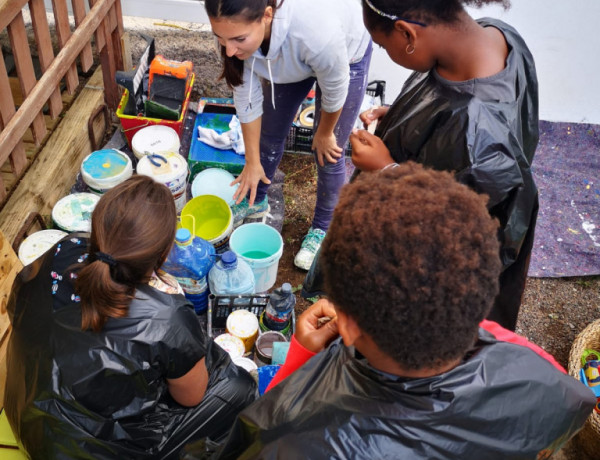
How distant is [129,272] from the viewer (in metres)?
1.64

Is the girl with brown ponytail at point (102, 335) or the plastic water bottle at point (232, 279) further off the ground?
the girl with brown ponytail at point (102, 335)

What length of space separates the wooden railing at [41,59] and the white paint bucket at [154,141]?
54cm

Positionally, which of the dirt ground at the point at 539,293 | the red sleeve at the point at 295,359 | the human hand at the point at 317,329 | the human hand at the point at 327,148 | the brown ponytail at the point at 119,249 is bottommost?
the dirt ground at the point at 539,293

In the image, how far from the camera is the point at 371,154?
6.55 ft

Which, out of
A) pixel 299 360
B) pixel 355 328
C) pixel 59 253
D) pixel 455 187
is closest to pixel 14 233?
pixel 59 253

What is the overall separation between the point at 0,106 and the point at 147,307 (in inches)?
69.6

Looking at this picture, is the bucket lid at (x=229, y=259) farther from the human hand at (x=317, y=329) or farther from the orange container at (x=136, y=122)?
the orange container at (x=136, y=122)

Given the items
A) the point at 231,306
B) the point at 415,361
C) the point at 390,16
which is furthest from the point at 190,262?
the point at 415,361

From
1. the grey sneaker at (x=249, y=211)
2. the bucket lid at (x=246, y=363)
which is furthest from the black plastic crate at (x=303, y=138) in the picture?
the bucket lid at (x=246, y=363)

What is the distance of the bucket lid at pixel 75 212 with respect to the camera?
2.88 metres

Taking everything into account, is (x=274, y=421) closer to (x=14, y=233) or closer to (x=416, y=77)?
(x=416, y=77)

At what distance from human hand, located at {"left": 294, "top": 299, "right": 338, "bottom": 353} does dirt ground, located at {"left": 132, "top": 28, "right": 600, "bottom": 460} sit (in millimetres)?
1448

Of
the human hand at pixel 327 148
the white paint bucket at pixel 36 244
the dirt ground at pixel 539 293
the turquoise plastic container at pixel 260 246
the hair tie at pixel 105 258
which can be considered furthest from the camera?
the dirt ground at pixel 539 293

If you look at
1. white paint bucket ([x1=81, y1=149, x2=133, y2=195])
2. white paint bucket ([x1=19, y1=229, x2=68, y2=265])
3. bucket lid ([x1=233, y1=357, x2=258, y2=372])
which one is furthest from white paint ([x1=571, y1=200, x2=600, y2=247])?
white paint bucket ([x1=19, y1=229, x2=68, y2=265])
